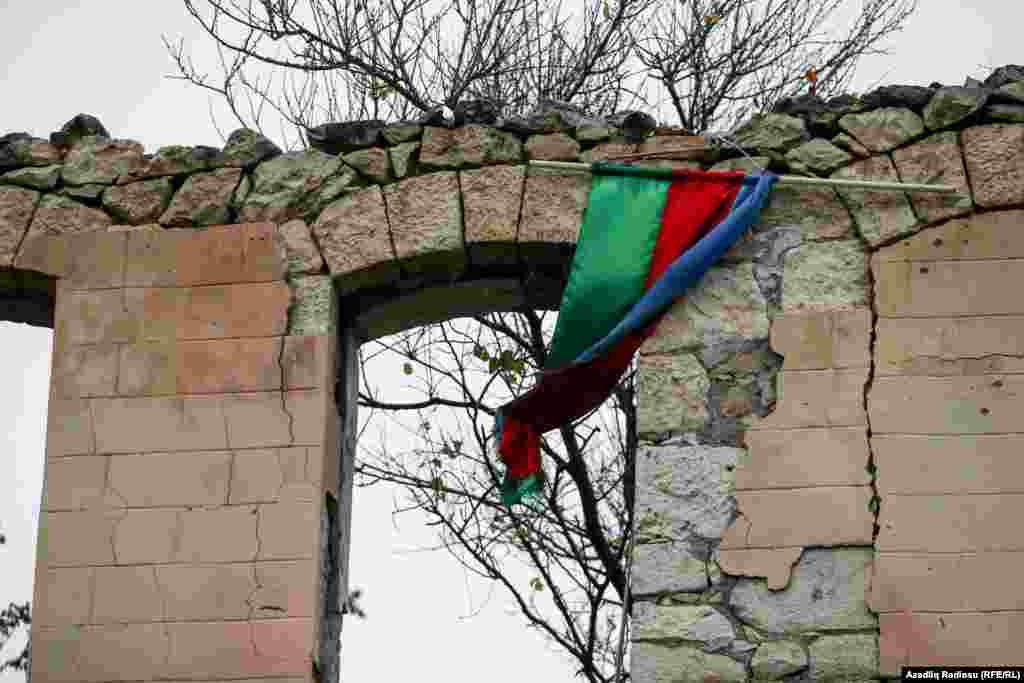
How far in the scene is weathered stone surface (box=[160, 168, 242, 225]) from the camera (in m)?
7.66

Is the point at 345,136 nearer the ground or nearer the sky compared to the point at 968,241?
nearer the sky

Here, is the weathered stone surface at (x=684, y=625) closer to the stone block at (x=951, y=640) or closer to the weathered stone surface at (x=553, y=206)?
the stone block at (x=951, y=640)

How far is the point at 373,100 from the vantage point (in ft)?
36.7

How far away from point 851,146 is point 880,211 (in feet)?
0.93

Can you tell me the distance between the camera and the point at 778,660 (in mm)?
6738

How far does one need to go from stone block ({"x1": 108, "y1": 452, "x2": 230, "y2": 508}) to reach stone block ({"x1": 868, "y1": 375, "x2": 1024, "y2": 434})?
2.19 m

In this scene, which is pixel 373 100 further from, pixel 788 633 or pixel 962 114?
pixel 788 633

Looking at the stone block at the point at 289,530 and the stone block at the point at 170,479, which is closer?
the stone block at the point at 289,530

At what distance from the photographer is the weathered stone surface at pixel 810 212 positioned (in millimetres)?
7328

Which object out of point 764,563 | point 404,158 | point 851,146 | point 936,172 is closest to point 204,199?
point 404,158

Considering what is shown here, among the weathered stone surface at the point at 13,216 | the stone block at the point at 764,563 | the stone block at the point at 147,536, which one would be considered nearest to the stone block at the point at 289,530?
the stone block at the point at 147,536

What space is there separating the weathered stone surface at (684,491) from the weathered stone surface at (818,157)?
1.10 m

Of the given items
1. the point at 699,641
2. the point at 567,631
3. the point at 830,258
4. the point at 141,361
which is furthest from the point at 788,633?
the point at 567,631

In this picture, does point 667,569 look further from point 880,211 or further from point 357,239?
point 357,239
